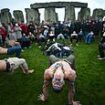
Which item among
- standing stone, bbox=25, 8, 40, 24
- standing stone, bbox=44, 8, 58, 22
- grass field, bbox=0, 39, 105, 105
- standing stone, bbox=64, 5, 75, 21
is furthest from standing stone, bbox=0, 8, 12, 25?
grass field, bbox=0, 39, 105, 105

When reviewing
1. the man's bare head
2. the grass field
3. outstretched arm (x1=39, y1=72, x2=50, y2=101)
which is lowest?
the grass field

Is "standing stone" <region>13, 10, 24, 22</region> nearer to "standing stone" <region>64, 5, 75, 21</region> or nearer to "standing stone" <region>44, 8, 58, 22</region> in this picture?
"standing stone" <region>44, 8, 58, 22</region>

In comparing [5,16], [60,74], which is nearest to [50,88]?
[60,74]

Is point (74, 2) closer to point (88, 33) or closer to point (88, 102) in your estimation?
point (88, 33)

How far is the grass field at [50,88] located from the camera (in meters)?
9.41

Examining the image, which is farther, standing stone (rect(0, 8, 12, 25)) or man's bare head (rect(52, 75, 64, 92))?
standing stone (rect(0, 8, 12, 25))

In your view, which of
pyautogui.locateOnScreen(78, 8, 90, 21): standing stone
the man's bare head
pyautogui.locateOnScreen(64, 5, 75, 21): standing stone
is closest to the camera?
the man's bare head

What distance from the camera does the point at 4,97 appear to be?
9.79m

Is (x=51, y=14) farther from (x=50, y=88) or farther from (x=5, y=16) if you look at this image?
(x=50, y=88)

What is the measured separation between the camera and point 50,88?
10.4 metres

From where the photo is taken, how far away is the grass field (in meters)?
9.41

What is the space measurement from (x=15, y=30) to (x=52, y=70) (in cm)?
1412

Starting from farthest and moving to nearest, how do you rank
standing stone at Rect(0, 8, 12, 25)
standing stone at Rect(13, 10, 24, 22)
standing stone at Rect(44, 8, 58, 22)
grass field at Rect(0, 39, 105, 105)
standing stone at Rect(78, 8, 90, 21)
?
standing stone at Rect(78, 8, 90, 21) < standing stone at Rect(44, 8, 58, 22) < standing stone at Rect(13, 10, 24, 22) < standing stone at Rect(0, 8, 12, 25) < grass field at Rect(0, 39, 105, 105)

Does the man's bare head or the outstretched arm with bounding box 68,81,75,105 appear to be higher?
the man's bare head
